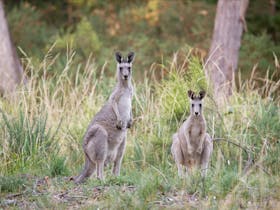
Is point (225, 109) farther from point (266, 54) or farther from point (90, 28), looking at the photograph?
point (90, 28)

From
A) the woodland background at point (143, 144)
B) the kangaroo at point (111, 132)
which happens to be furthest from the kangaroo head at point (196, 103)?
the kangaroo at point (111, 132)

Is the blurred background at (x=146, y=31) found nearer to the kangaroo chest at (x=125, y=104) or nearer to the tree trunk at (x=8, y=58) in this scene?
the tree trunk at (x=8, y=58)

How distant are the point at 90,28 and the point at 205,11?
3522 mm

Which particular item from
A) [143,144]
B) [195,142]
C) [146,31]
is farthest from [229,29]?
[195,142]

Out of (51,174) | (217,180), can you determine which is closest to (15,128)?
(51,174)

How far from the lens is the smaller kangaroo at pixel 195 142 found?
9.14 meters

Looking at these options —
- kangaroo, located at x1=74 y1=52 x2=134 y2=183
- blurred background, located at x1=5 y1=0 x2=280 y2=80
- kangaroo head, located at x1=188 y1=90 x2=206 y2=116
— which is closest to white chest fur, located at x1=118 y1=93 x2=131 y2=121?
kangaroo, located at x1=74 y1=52 x2=134 y2=183

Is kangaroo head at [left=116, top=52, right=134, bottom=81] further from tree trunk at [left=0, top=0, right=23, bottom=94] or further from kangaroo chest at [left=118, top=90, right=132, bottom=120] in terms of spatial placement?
tree trunk at [left=0, top=0, right=23, bottom=94]

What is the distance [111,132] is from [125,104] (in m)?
0.52

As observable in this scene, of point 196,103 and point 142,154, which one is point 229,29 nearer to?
point 142,154

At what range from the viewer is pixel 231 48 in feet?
56.5

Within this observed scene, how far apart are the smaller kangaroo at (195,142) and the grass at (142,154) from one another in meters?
0.19

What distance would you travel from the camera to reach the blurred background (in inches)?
821

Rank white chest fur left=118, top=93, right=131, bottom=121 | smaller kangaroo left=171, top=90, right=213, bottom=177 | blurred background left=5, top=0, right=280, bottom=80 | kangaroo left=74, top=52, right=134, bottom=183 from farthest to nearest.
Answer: blurred background left=5, top=0, right=280, bottom=80 < white chest fur left=118, top=93, right=131, bottom=121 < smaller kangaroo left=171, top=90, right=213, bottom=177 < kangaroo left=74, top=52, right=134, bottom=183
